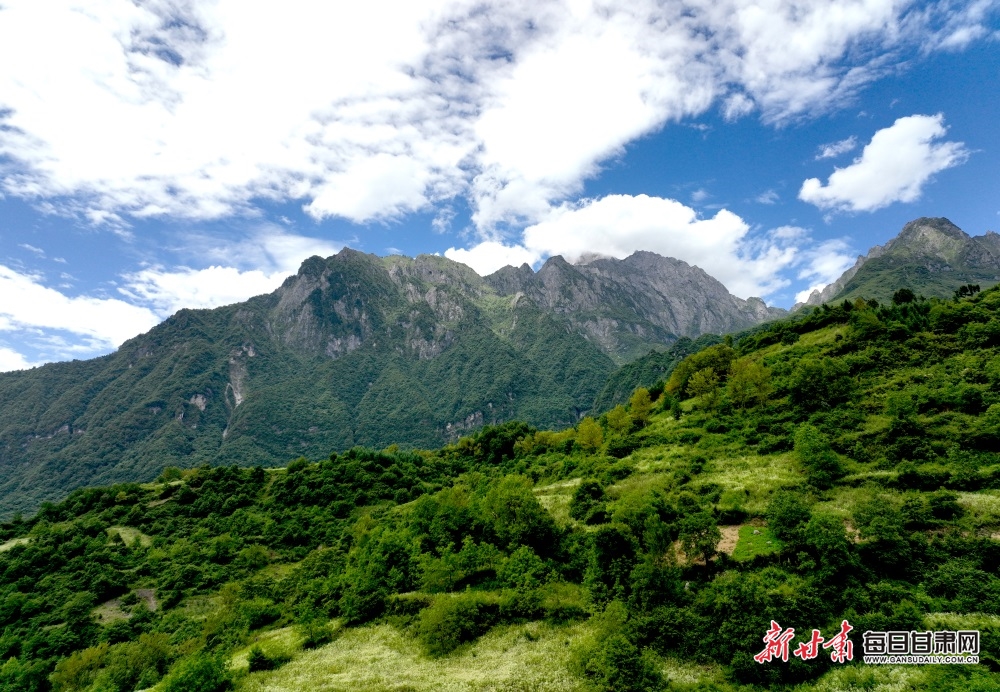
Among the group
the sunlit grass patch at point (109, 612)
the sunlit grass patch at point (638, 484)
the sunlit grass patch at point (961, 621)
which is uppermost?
the sunlit grass patch at point (638, 484)

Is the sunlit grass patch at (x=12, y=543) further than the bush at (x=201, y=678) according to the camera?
Yes

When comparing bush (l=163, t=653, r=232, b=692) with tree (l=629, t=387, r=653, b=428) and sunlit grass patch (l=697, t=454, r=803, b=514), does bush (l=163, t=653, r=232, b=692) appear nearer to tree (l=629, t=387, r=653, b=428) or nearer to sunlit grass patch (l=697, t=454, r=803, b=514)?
sunlit grass patch (l=697, t=454, r=803, b=514)

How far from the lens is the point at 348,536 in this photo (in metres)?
76.6

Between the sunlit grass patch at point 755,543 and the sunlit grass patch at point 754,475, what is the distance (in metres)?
3.25

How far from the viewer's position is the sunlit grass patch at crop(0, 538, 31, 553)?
7585 cm

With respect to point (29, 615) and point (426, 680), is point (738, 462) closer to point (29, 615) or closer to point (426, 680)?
point (426, 680)

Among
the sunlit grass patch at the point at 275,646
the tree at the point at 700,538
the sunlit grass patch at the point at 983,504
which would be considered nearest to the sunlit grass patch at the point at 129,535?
the sunlit grass patch at the point at 275,646

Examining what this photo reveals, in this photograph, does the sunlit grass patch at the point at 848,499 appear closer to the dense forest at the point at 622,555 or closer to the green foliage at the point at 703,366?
the dense forest at the point at 622,555

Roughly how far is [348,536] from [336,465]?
1010 inches

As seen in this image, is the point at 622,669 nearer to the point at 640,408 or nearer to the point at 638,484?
the point at 638,484

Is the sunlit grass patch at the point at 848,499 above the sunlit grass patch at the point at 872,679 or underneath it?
above

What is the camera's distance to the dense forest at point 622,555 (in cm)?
2655

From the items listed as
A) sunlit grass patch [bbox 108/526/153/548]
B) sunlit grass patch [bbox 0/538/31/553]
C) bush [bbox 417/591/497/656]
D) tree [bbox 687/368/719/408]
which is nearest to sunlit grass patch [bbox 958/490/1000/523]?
bush [bbox 417/591/497/656]

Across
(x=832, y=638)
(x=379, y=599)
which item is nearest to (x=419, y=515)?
(x=379, y=599)
